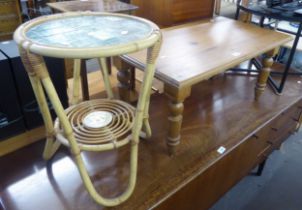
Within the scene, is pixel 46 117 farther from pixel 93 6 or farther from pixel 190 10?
pixel 190 10

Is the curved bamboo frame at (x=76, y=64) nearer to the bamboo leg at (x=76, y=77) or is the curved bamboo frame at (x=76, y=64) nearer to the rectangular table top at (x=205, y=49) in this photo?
the bamboo leg at (x=76, y=77)

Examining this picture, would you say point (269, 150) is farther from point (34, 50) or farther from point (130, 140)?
point (34, 50)

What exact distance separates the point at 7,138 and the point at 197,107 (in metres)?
0.83

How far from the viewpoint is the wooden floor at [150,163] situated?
0.84 m

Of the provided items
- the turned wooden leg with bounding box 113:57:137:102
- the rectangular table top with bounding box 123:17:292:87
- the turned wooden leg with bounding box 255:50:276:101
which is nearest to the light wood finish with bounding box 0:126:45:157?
the turned wooden leg with bounding box 113:57:137:102

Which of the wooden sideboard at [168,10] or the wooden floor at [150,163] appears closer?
the wooden floor at [150,163]

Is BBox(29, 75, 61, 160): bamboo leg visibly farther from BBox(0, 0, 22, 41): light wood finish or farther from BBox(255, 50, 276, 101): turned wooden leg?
BBox(0, 0, 22, 41): light wood finish

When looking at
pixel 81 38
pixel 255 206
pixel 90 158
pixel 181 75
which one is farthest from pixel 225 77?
pixel 81 38

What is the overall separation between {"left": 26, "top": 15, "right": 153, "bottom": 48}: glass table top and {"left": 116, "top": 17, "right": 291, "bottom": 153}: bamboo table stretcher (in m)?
0.16

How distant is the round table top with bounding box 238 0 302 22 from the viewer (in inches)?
48.2

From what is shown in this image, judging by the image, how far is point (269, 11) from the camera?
1.30 meters

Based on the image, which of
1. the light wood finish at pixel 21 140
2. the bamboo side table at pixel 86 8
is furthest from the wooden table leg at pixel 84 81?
the light wood finish at pixel 21 140

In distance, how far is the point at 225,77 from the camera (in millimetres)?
1598

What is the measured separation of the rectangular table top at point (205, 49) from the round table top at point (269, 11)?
8 centimetres
